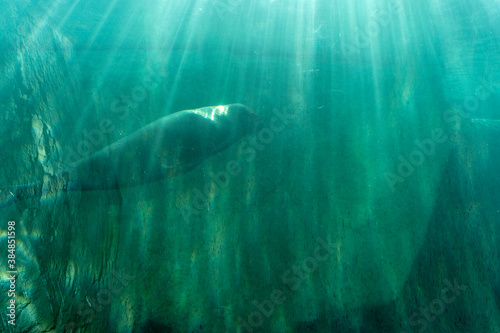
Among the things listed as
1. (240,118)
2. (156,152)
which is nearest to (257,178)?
(240,118)

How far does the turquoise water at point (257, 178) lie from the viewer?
3482 millimetres

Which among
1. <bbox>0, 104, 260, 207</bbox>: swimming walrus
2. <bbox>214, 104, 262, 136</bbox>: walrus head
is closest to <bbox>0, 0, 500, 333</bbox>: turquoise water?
<bbox>0, 104, 260, 207</bbox>: swimming walrus

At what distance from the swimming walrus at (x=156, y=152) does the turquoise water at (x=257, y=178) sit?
0.10ft

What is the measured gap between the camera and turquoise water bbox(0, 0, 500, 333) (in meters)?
3.48

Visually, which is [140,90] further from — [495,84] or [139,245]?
[495,84]

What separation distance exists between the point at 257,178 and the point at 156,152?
181 centimetres

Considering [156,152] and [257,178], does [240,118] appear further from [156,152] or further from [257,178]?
[156,152]

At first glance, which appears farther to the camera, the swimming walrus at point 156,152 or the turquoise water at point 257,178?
the swimming walrus at point 156,152

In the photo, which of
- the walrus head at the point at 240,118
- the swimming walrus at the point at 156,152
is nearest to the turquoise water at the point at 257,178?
the swimming walrus at the point at 156,152

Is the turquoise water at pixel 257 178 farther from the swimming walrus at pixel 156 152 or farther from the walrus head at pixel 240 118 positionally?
the walrus head at pixel 240 118

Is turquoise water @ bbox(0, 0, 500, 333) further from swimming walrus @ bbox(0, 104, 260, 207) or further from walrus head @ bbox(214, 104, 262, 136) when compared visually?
walrus head @ bbox(214, 104, 262, 136)

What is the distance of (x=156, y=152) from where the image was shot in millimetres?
4359

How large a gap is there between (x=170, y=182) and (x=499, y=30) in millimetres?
8713

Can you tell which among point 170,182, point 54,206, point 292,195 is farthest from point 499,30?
point 54,206
